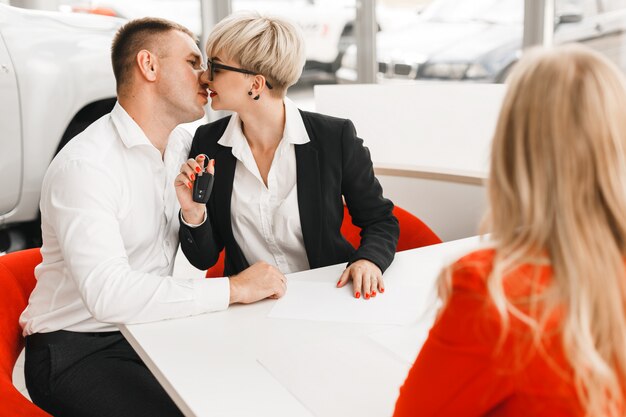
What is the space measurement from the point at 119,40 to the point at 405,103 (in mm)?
1691

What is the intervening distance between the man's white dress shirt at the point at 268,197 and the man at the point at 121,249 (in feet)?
0.55

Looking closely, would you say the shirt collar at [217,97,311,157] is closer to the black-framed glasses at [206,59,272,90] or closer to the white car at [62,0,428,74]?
the black-framed glasses at [206,59,272,90]

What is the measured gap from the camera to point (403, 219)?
2.27 metres

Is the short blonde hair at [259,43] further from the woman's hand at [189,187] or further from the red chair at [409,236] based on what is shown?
the red chair at [409,236]

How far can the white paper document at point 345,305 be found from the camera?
1479mm

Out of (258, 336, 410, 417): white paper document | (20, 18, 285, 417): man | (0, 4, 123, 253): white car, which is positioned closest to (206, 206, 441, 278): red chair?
(20, 18, 285, 417): man

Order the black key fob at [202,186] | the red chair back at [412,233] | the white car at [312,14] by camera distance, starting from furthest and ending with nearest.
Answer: the white car at [312,14]
the red chair back at [412,233]
the black key fob at [202,186]


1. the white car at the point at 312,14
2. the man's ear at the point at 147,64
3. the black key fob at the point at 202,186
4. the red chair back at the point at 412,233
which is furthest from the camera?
the white car at the point at 312,14

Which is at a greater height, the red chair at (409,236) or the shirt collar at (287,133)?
the shirt collar at (287,133)

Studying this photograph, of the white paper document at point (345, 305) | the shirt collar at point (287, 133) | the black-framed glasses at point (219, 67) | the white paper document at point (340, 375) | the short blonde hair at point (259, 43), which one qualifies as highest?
the short blonde hair at point (259, 43)

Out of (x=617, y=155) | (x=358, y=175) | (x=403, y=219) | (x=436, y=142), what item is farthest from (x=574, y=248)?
(x=436, y=142)

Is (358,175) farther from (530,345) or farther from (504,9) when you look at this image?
(504,9)

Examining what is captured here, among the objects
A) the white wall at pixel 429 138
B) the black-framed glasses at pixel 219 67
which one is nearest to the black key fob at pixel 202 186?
the black-framed glasses at pixel 219 67

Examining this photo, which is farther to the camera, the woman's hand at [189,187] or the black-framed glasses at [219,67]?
the black-framed glasses at [219,67]
